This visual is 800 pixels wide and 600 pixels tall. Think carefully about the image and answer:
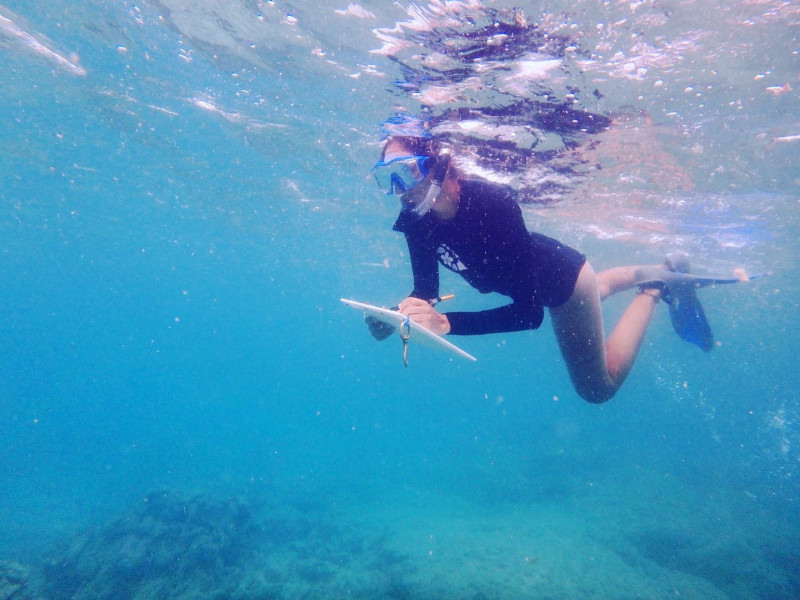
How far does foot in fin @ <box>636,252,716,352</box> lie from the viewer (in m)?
6.53

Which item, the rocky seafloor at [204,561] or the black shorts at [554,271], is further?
the rocky seafloor at [204,561]

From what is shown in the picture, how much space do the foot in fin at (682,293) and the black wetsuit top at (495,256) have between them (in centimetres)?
341

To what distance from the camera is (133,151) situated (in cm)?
2203

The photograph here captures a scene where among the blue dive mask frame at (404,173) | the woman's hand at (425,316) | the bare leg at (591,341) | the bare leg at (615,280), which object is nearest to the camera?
the woman's hand at (425,316)

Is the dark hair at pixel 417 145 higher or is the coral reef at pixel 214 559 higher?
the dark hair at pixel 417 145

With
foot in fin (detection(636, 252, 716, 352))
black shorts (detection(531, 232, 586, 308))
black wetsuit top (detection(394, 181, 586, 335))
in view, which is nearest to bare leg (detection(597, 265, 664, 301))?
foot in fin (detection(636, 252, 716, 352))

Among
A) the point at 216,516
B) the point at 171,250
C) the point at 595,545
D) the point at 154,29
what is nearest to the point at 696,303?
the point at 595,545

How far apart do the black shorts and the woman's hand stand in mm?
991

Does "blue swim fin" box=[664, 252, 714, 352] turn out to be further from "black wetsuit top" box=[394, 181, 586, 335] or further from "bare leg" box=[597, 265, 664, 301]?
"black wetsuit top" box=[394, 181, 586, 335]

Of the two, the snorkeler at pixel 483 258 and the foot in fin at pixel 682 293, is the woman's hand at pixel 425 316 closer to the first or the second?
the snorkeler at pixel 483 258

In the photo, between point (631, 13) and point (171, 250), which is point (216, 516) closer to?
point (631, 13)

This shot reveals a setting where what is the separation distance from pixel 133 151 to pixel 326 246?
15.8 meters

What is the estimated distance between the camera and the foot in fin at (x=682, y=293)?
6527mm

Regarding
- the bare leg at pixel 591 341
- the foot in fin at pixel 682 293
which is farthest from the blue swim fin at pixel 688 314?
the bare leg at pixel 591 341
